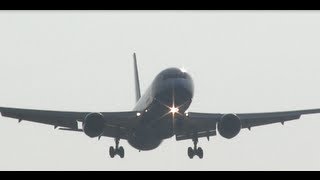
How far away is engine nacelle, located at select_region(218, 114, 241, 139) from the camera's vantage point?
44.1 m

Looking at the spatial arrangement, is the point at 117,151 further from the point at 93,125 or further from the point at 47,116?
the point at 93,125

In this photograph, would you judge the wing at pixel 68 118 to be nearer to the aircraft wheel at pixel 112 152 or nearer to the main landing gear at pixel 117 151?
the main landing gear at pixel 117 151

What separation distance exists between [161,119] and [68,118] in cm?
781

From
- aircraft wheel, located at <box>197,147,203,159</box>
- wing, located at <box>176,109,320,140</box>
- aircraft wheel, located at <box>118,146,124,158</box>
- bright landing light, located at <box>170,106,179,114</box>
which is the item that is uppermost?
wing, located at <box>176,109,320,140</box>

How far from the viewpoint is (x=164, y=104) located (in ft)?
134

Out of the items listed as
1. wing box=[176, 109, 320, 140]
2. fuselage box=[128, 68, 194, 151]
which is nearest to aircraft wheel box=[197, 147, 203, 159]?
wing box=[176, 109, 320, 140]

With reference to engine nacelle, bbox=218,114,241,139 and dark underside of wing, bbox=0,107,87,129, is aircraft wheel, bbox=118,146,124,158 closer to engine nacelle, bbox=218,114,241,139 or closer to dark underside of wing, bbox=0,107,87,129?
dark underside of wing, bbox=0,107,87,129

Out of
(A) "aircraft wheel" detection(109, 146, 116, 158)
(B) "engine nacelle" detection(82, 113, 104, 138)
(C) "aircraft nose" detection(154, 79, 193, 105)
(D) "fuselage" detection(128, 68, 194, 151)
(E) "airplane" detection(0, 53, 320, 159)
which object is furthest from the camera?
(A) "aircraft wheel" detection(109, 146, 116, 158)

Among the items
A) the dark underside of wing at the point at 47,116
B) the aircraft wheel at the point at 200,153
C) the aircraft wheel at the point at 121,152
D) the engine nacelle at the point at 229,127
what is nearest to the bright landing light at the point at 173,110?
the engine nacelle at the point at 229,127

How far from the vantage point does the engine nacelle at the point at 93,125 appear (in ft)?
141

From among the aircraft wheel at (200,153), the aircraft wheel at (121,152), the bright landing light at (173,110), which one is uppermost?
the aircraft wheel at (121,152)

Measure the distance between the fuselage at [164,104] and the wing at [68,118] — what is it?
43.9 inches
